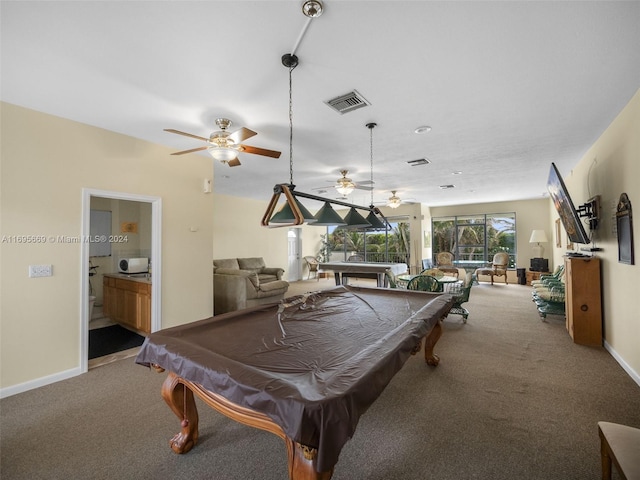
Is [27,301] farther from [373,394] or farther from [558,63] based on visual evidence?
[558,63]

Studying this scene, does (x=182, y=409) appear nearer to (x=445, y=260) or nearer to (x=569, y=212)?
(x=569, y=212)

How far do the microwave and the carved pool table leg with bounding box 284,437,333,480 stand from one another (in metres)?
4.63

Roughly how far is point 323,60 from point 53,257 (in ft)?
10.6

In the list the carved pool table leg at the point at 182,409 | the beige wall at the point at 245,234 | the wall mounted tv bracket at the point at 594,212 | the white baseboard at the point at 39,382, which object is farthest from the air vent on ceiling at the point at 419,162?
the white baseboard at the point at 39,382

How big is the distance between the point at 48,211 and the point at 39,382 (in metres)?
1.69

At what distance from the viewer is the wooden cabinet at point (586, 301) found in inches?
144

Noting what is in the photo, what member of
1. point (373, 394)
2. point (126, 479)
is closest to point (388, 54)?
point (373, 394)

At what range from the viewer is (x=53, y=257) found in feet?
9.52

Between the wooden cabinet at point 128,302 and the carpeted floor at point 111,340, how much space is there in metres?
0.12

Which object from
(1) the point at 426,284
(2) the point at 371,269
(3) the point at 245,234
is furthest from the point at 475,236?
(3) the point at 245,234

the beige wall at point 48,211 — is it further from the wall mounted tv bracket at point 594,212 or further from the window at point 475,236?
the window at point 475,236

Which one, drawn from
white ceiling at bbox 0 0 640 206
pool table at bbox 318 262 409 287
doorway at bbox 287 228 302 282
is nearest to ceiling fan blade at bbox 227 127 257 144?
white ceiling at bbox 0 0 640 206

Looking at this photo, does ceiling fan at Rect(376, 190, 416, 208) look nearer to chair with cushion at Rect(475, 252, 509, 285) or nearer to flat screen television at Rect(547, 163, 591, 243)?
flat screen television at Rect(547, 163, 591, 243)

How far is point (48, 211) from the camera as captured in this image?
113 inches
